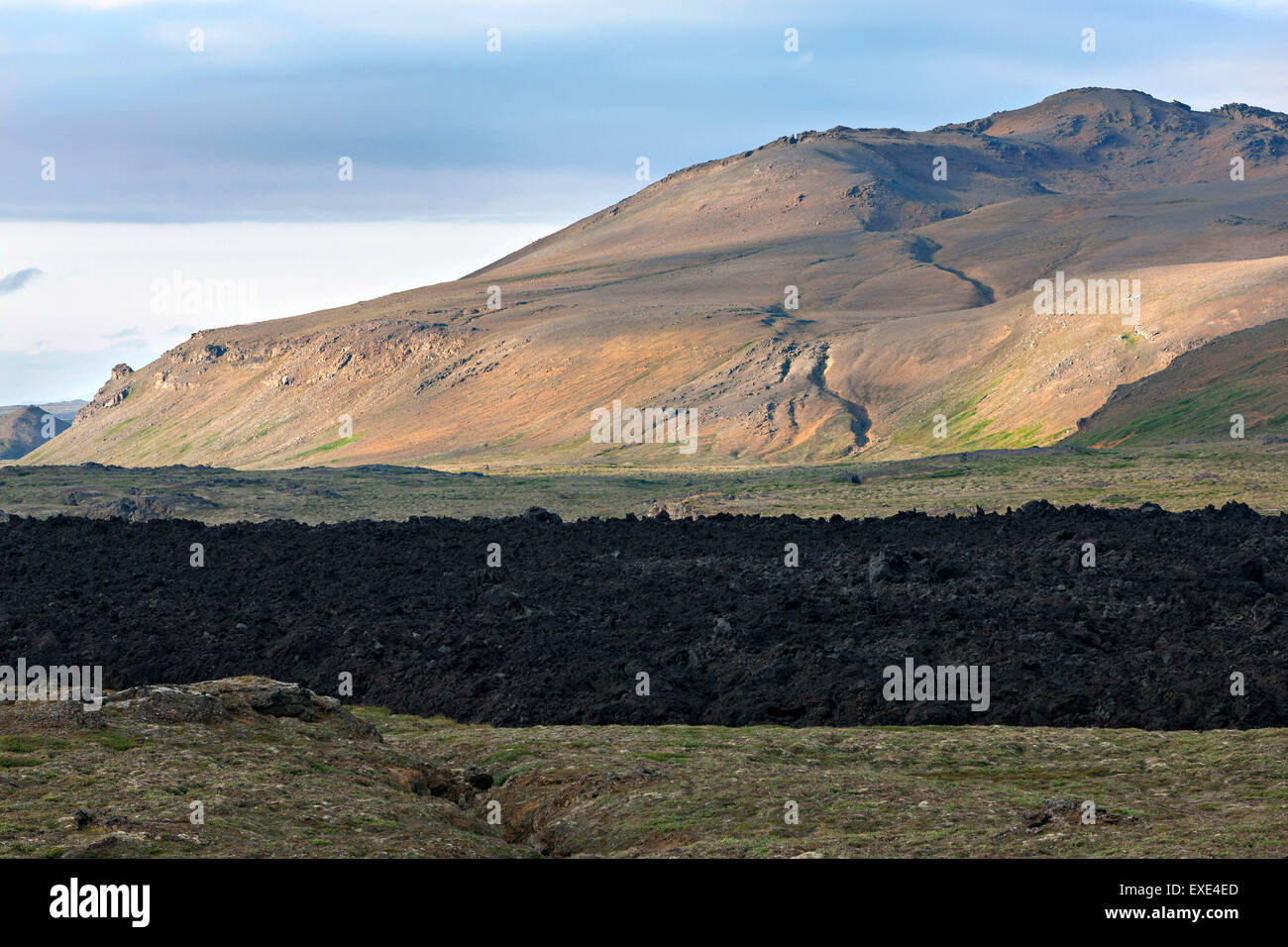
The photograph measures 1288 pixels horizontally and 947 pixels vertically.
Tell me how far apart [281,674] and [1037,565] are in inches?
1036

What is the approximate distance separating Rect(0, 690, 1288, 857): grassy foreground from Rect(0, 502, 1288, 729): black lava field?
473cm

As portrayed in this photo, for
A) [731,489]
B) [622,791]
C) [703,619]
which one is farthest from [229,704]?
[731,489]

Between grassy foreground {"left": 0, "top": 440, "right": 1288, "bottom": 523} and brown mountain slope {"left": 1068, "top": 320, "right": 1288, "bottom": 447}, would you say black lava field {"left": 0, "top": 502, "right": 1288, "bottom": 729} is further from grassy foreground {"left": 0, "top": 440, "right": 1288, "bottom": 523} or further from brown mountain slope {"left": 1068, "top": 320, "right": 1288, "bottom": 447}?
brown mountain slope {"left": 1068, "top": 320, "right": 1288, "bottom": 447}

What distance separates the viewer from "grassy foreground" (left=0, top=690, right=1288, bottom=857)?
1781 cm

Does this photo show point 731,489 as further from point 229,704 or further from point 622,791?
point 622,791

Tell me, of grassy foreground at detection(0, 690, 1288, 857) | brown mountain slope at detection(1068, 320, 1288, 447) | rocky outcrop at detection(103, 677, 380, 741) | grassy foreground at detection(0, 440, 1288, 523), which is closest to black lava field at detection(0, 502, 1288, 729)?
grassy foreground at detection(0, 690, 1288, 857)

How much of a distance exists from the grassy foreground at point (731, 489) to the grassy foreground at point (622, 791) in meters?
59.1

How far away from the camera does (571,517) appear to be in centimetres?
10088

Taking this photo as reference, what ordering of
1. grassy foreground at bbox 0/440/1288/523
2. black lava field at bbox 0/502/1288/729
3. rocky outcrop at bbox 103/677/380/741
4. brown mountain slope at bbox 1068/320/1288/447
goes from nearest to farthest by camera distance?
rocky outcrop at bbox 103/677/380/741
black lava field at bbox 0/502/1288/729
grassy foreground at bbox 0/440/1288/523
brown mountain slope at bbox 1068/320/1288/447

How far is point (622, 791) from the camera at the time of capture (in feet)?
76.2

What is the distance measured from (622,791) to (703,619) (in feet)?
63.9

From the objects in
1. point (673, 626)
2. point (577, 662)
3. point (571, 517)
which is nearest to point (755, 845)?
point (577, 662)
